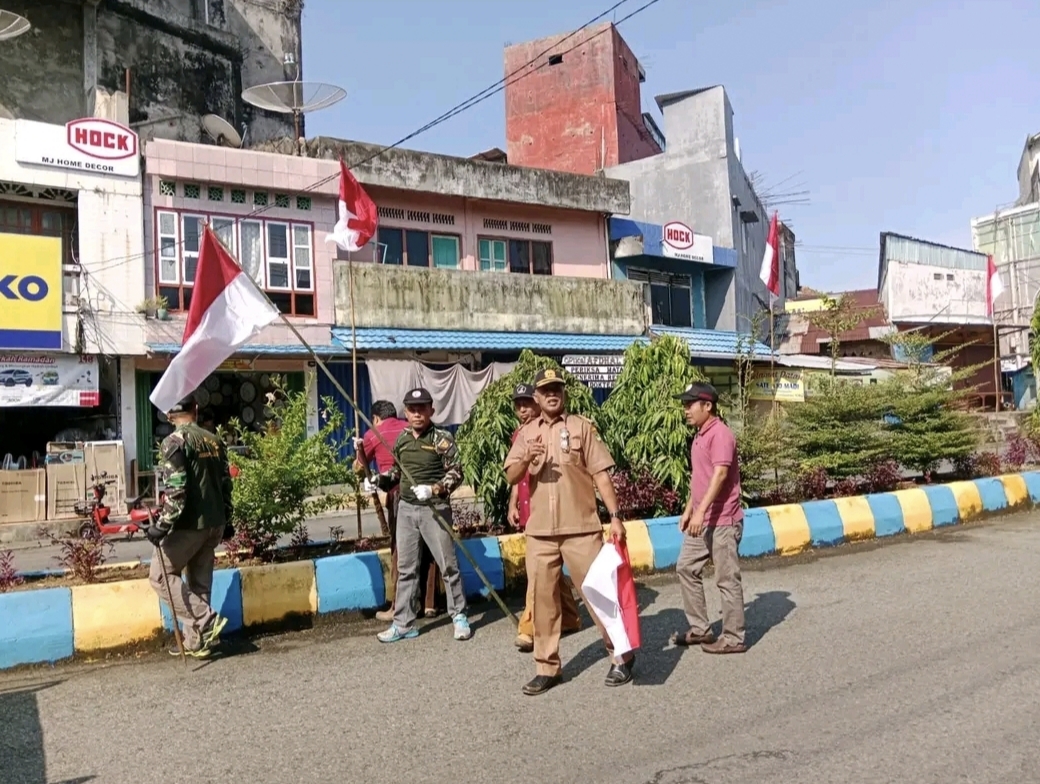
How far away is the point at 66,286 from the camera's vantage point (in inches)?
635

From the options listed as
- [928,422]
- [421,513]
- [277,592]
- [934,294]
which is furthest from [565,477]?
[934,294]

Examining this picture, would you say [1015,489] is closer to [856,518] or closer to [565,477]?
[856,518]

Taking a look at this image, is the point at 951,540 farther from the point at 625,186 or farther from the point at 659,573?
the point at 625,186

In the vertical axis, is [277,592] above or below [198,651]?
above

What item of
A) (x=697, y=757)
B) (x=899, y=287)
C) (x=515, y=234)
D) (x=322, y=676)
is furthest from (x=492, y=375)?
(x=899, y=287)

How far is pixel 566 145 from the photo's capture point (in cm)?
3203

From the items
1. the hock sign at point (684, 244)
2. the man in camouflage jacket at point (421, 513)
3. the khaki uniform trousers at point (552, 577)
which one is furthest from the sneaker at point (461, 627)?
the hock sign at point (684, 244)

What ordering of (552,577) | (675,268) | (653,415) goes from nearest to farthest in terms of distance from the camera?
(552,577), (653,415), (675,268)

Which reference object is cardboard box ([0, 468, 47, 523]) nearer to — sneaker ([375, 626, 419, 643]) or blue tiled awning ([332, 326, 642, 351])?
blue tiled awning ([332, 326, 642, 351])

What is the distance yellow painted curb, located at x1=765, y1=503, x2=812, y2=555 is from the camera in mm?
9281

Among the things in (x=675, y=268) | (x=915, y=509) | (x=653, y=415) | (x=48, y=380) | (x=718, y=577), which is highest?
(x=675, y=268)

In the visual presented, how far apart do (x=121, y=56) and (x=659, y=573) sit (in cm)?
2116

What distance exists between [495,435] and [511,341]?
1173cm

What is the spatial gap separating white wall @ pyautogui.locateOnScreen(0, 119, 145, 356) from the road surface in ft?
14.3
